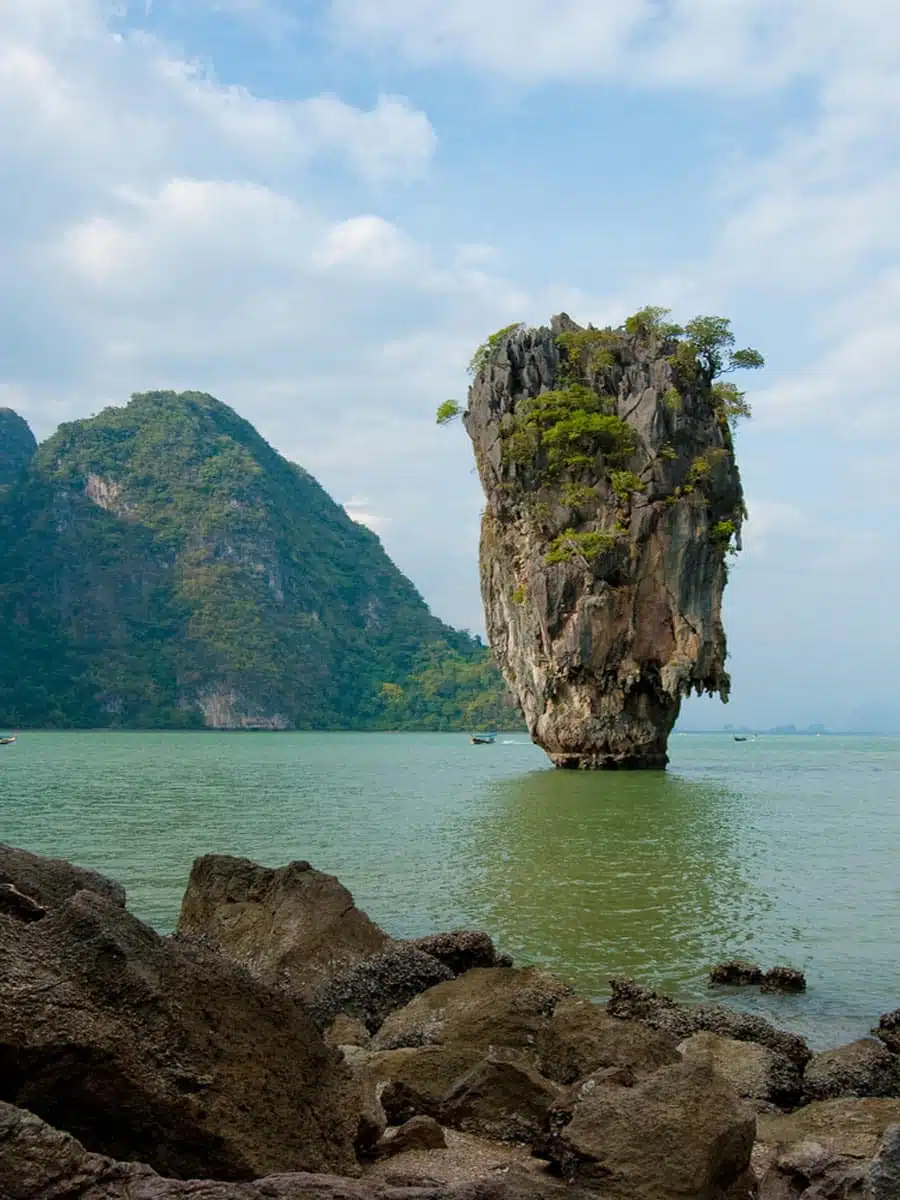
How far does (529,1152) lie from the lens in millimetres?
4773

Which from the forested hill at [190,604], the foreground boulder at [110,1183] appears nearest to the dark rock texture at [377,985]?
the foreground boulder at [110,1183]

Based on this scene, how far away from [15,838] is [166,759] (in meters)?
34.2

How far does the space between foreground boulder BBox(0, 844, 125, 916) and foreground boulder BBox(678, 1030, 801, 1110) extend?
12.0ft

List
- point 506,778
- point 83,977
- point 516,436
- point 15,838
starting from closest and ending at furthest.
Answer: point 83,977 < point 15,838 < point 506,778 < point 516,436

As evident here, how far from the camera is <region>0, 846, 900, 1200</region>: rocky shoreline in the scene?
3295mm

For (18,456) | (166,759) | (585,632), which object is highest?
(18,456)

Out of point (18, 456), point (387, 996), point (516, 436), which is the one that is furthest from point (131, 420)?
point (387, 996)

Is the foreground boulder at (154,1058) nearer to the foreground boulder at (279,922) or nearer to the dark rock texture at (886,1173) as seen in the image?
the dark rock texture at (886,1173)

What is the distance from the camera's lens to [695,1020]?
7777 mm

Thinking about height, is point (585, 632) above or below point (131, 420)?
below

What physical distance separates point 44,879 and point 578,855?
532 inches

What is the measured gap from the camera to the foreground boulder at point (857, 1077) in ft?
20.6

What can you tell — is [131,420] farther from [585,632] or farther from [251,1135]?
[251,1135]

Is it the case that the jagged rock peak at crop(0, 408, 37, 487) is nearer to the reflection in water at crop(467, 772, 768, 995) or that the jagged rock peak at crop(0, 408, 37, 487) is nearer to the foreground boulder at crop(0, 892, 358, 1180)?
the reflection in water at crop(467, 772, 768, 995)
